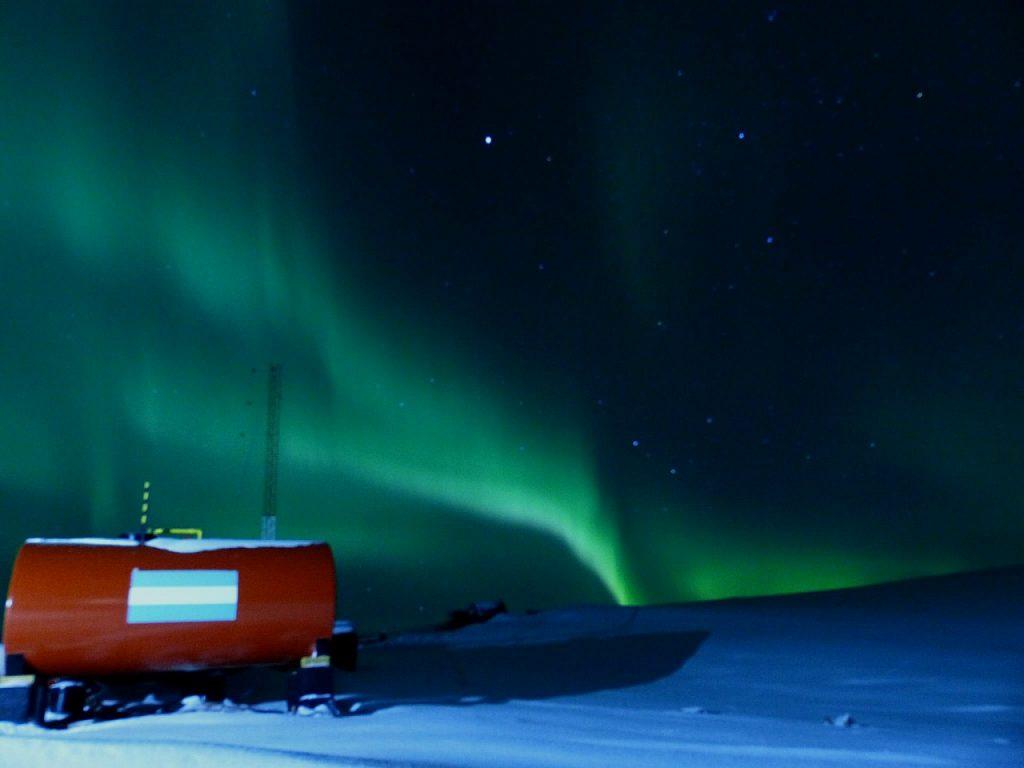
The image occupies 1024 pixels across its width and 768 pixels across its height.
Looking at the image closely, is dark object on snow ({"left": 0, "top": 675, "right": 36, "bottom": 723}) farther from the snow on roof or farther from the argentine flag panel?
the snow on roof

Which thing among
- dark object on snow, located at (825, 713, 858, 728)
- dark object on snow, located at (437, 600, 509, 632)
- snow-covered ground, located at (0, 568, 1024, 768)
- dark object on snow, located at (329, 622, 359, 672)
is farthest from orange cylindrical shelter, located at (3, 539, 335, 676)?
dark object on snow, located at (437, 600, 509, 632)

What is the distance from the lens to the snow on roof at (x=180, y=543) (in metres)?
6.98

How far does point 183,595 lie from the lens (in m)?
6.83

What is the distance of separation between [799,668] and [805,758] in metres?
4.80

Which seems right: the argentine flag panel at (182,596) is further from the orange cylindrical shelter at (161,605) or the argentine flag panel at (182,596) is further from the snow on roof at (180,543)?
the snow on roof at (180,543)

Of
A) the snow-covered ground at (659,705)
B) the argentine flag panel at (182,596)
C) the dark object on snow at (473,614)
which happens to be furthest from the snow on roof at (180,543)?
the dark object on snow at (473,614)

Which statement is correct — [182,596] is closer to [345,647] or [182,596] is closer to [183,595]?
[183,595]

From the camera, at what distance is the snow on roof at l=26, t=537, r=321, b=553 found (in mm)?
6984

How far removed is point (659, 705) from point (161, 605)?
415cm

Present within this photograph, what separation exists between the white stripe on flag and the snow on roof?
1.08 ft

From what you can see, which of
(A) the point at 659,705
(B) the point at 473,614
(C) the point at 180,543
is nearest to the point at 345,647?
(C) the point at 180,543

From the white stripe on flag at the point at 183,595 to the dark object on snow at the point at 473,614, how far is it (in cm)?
1151

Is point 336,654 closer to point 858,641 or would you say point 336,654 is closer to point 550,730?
point 550,730

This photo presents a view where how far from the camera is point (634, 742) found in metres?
5.61
